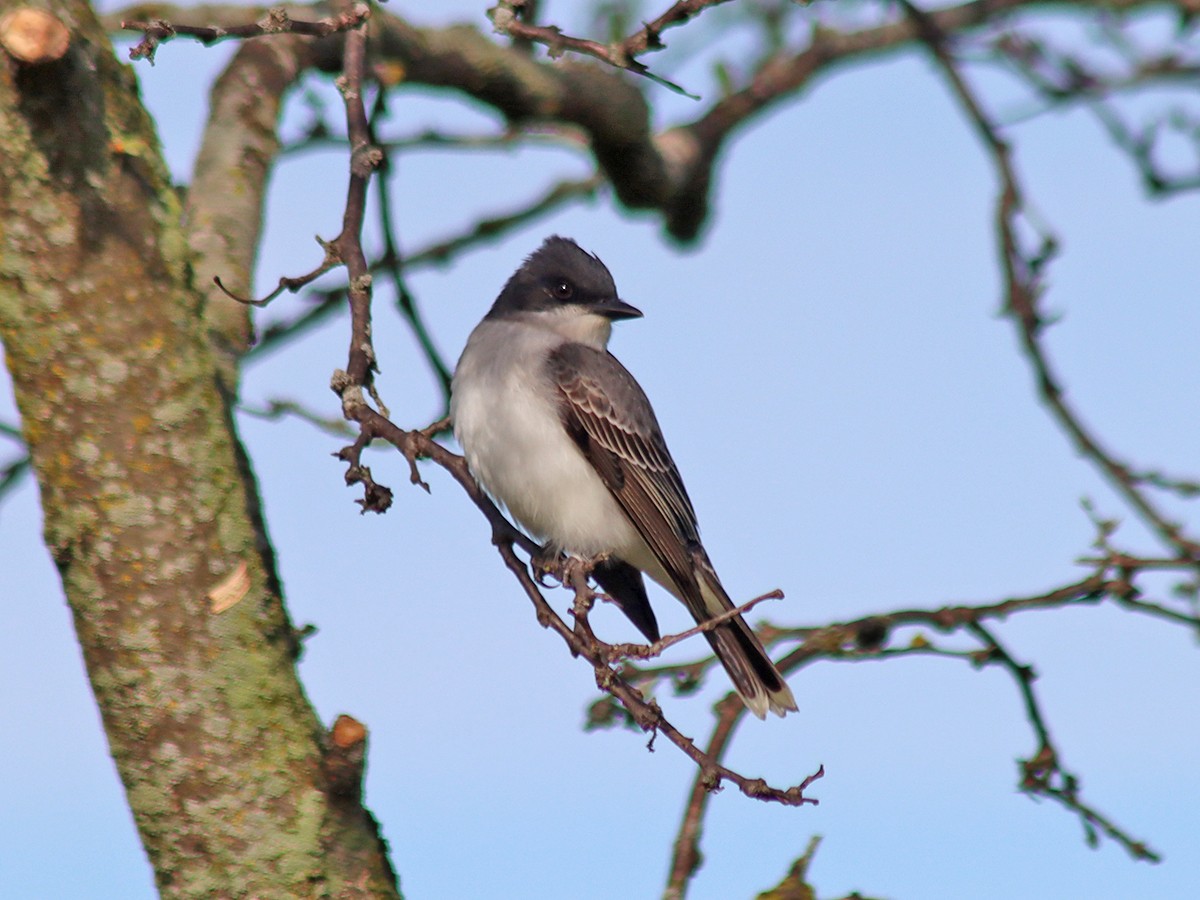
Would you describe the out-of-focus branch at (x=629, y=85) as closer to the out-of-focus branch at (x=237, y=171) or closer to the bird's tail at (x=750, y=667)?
the out-of-focus branch at (x=237, y=171)

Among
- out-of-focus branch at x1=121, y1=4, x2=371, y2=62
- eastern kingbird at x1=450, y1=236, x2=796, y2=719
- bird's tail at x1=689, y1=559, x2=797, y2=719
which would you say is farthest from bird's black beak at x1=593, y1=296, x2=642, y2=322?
out-of-focus branch at x1=121, y1=4, x2=371, y2=62

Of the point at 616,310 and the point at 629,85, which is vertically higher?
the point at 629,85

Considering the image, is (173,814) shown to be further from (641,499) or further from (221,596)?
(641,499)

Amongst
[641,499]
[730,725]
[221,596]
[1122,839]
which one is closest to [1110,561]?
[1122,839]

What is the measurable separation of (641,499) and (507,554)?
2108mm

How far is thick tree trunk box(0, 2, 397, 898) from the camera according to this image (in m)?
4.68

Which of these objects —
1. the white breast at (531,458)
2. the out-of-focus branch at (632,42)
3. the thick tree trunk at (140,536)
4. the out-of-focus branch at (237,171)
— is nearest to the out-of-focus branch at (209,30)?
the out-of-focus branch at (632,42)

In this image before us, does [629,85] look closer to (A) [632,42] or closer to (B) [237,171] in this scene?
(B) [237,171]

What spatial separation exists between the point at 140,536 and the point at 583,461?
6.88ft

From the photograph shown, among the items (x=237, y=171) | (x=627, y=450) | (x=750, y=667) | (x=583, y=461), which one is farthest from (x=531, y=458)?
(x=237, y=171)

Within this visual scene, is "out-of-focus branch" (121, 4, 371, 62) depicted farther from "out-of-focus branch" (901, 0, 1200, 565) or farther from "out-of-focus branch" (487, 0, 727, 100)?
"out-of-focus branch" (901, 0, 1200, 565)

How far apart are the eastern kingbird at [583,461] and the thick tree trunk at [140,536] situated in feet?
5.12

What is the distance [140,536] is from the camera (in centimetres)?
469

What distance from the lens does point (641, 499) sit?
623 cm
